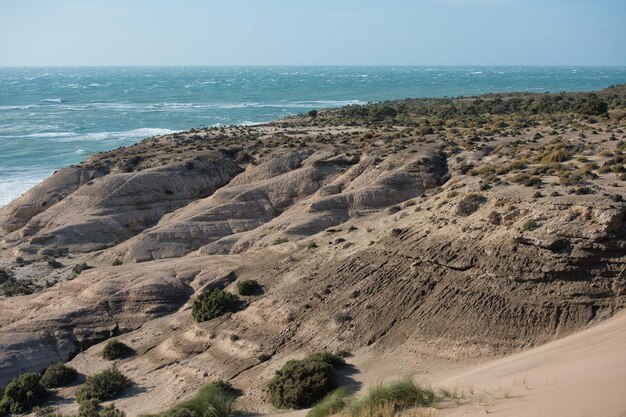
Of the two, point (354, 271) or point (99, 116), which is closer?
point (354, 271)

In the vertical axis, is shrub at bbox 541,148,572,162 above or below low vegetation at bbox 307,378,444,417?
above

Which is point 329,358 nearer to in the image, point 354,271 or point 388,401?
point 354,271

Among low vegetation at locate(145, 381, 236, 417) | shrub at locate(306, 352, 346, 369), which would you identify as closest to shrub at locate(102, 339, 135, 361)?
low vegetation at locate(145, 381, 236, 417)

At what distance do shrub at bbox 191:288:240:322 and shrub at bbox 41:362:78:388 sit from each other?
4816 millimetres

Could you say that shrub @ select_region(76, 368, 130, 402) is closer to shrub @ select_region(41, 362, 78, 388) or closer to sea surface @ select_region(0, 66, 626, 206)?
shrub @ select_region(41, 362, 78, 388)

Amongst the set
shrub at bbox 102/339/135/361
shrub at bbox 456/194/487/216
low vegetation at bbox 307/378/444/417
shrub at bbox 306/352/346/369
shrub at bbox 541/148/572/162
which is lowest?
shrub at bbox 102/339/135/361

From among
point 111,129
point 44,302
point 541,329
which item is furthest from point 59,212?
point 111,129

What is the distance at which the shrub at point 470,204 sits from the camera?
23756 mm

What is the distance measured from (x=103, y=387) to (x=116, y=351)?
2.91 m

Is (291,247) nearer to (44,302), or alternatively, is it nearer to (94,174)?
(44,302)

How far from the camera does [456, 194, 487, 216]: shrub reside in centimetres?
2376

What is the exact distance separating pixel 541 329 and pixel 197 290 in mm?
14333

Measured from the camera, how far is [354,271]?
2408 centimetres

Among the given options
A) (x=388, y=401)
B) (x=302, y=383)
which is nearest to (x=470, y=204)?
(x=302, y=383)
